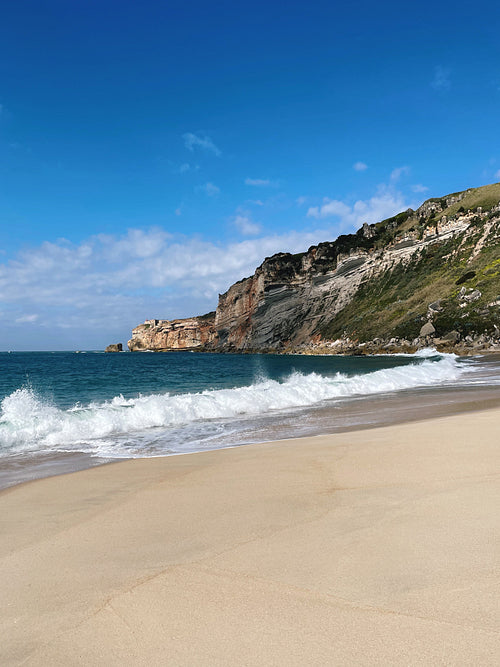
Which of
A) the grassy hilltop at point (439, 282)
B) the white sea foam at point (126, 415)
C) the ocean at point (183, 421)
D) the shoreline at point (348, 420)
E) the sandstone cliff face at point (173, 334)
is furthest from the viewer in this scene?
the sandstone cliff face at point (173, 334)

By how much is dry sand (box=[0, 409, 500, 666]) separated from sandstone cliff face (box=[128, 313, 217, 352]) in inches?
5561

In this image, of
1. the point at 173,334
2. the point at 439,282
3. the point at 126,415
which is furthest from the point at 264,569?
the point at 173,334

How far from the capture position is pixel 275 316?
10219 centimetres

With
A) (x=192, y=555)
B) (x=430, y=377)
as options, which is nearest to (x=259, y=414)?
(x=192, y=555)

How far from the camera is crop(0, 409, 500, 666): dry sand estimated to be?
2.25m

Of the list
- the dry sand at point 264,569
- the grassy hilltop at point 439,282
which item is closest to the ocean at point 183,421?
the dry sand at point 264,569

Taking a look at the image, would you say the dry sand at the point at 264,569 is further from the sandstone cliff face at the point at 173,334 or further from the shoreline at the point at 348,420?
the sandstone cliff face at the point at 173,334

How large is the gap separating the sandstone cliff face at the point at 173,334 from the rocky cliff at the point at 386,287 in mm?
28751

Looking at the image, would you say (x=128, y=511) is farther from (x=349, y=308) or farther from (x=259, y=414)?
(x=349, y=308)

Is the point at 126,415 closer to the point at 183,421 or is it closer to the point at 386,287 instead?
the point at 183,421

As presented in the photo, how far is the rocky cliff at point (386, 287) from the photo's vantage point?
63.3 meters

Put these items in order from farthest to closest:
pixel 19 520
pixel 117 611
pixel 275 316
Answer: pixel 275 316
pixel 19 520
pixel 117 611

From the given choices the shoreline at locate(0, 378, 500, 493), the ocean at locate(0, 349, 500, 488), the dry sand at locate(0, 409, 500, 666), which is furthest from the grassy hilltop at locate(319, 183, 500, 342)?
the dry sand at locate(0, 409, 500, 666)

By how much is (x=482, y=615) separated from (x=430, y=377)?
2633 cm
